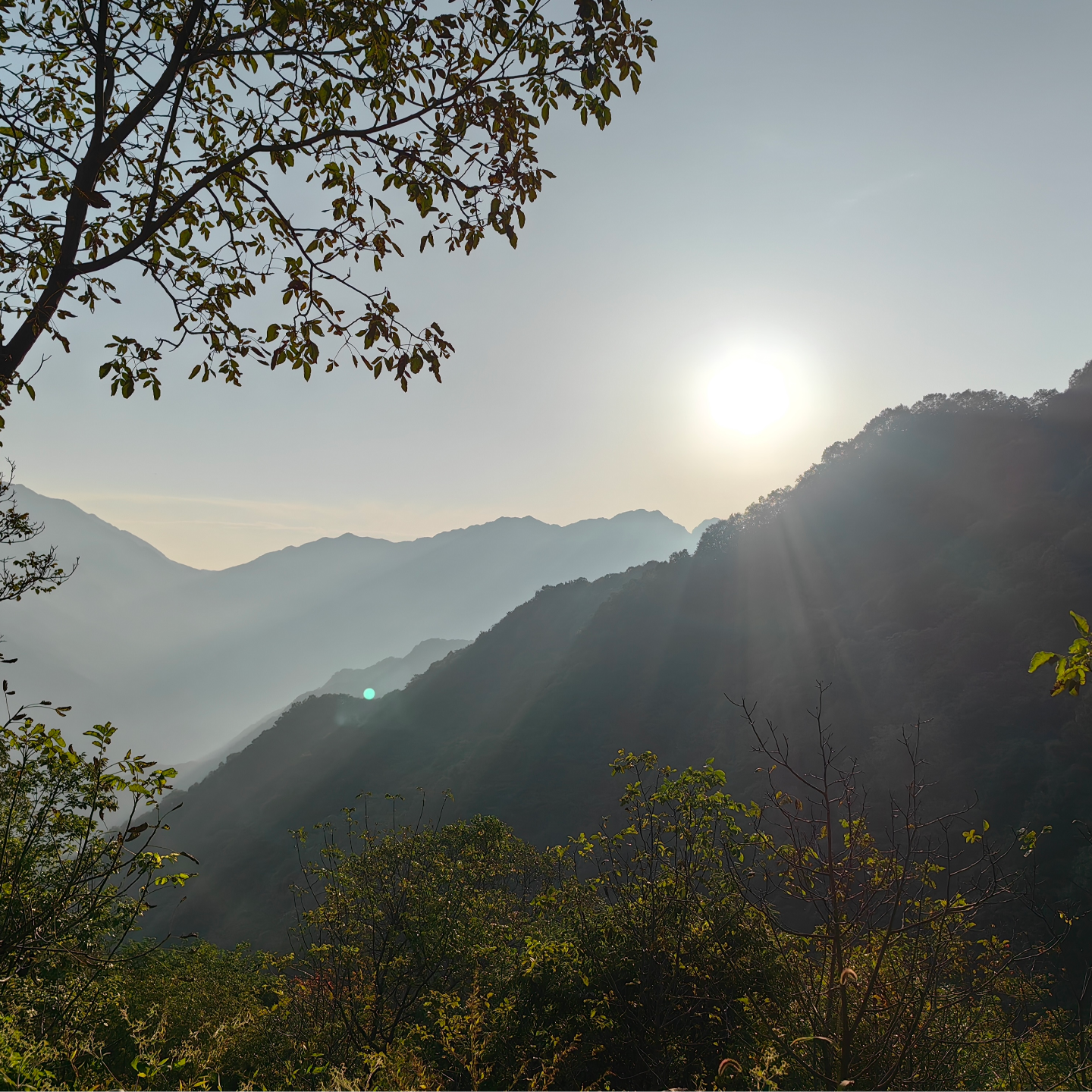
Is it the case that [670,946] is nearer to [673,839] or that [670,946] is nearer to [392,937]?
[673,839]

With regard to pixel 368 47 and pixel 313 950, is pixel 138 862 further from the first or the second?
pixel 368 47

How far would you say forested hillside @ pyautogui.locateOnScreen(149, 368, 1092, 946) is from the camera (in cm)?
4112

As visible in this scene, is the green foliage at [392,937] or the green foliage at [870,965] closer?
the green foliage at [870,965]

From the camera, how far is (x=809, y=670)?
52844 mm

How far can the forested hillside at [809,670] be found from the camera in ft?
135

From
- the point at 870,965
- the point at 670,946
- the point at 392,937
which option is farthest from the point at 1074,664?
the point at 392,937

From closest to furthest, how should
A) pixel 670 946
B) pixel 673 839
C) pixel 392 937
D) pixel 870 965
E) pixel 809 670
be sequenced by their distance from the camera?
pixel 670 946 < pixel 870 965 < pixel 673 839 < pixel 392 937 < pixel 809 670

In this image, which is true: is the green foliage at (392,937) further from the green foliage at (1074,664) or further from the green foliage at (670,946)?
the green foliage at (1074,664)

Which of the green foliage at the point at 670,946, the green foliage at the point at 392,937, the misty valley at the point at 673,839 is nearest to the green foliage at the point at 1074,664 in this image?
the misty valley at the point at 673,839

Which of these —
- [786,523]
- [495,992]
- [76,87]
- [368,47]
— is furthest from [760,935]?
[786,523]

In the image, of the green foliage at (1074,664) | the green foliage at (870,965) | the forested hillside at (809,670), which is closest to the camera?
the green foliage at (1074,664)

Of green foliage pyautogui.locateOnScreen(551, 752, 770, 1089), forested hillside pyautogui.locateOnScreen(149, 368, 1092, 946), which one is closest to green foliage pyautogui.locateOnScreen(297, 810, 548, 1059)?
green foliage pyautogui.locateOnScreen(551, 752, 770, 1089)

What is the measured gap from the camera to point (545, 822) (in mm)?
56281

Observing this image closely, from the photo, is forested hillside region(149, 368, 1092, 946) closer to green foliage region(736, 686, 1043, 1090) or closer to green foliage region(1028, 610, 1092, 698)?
green foliage region(736, 686, 1043, 1090)
